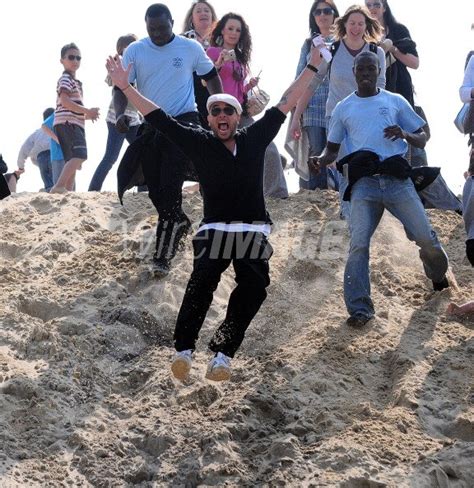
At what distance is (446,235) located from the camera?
10.6 metres

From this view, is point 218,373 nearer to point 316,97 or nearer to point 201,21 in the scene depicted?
point 316,97

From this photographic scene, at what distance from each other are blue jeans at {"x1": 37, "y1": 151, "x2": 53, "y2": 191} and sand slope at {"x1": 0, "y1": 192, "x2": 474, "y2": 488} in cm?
225

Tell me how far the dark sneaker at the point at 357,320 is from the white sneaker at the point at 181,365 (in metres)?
1.69

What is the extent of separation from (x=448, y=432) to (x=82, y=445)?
228 cm

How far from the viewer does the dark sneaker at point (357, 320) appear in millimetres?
8234

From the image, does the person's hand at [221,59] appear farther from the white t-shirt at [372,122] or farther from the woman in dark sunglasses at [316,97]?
the white t-shirt at [372,122]

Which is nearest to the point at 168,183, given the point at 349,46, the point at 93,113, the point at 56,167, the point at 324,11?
the point at 349,46

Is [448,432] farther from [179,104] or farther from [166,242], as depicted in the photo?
[179,104]

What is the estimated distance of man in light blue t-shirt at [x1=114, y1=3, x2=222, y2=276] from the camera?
884 centimetres

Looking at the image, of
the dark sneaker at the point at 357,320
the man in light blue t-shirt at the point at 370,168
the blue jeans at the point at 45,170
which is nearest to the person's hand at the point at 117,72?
the man in light blue t-shirt at the point at 370,168

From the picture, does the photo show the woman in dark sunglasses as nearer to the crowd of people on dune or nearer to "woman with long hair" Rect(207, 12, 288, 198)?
the crowd of people on dune

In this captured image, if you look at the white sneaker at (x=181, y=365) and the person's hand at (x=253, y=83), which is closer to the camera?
the white sneaker at (x=181, y=365)

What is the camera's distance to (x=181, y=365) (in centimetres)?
695

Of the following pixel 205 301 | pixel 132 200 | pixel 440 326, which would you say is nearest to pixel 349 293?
pixel 440 326
